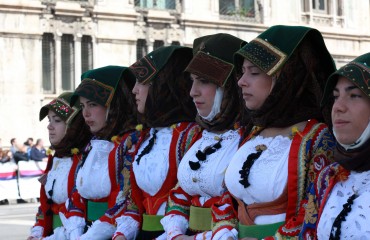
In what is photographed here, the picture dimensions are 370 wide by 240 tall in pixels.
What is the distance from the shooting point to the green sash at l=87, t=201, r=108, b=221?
6.30 meters

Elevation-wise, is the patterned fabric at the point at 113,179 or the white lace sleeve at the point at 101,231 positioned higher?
the patterned fabric at the point at 113,179

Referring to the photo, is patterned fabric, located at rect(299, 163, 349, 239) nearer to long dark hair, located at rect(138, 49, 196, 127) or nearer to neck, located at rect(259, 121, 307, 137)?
neck, located at rect(259, 121, 307, 137)

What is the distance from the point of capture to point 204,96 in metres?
5.07

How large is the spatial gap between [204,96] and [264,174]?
0.92 metres

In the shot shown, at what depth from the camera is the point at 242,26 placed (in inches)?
1125

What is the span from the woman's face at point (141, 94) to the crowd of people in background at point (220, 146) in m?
0.01

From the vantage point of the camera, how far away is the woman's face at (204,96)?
16.6ft

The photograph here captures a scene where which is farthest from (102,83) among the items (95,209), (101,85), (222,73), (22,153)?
(22,153)

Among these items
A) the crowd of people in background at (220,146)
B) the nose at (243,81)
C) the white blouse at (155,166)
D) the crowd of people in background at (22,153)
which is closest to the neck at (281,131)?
the crowd of people in background at (220,146)

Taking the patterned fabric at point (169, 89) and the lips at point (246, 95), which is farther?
the patterned fabric at point (169, 89)

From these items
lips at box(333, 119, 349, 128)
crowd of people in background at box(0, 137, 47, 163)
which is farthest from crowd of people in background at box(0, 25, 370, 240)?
crowd of people in background at box(0, 137, 47, 163)

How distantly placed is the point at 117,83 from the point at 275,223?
94.4 inches

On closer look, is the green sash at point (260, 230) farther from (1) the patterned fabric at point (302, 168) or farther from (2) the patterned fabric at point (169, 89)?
(2) the patterned fabric at point (169, 89)

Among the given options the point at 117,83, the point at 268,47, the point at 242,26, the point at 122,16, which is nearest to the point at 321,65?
the point at 268,47
